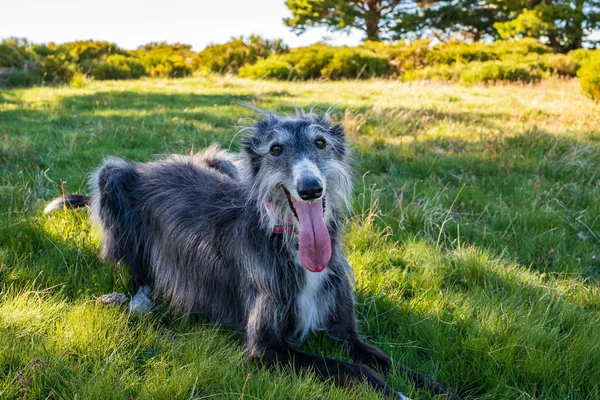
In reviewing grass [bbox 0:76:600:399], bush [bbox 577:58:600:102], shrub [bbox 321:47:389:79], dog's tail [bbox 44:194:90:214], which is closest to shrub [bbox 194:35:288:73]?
shrub [bbox 321:47:389:79]

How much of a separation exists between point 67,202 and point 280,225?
8.99ft

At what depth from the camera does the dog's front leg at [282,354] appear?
8.59 ft

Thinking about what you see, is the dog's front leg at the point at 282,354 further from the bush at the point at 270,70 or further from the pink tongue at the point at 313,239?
the bush at the point at 270,70

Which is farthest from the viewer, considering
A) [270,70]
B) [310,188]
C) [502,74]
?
[270,70]

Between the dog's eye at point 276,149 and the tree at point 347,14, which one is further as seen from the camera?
the tree at point 347,14

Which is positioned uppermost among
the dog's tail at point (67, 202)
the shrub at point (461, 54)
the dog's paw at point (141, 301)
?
the shrub at point (461, 54)

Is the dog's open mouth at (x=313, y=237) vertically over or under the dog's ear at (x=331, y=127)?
under

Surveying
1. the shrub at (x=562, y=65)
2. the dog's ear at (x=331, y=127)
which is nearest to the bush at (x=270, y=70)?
the shrub at (x=562, y=65)

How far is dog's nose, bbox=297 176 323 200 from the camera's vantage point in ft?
8.93

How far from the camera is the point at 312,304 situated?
3.14 m

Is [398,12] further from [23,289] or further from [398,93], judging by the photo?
[23,289]

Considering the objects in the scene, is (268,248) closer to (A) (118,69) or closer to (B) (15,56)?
(B) (15,56)

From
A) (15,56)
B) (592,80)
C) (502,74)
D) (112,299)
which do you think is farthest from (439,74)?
(112,299)

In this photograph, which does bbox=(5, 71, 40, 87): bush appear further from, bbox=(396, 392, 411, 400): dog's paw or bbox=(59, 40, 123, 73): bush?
bbox=(396, 392, 411, 400): dog's paw
